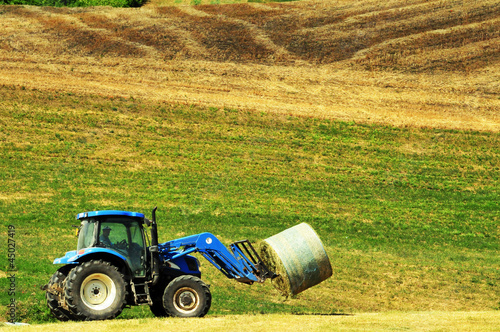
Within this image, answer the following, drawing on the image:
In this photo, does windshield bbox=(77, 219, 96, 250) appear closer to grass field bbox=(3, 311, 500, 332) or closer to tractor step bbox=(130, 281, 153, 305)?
tractor step bbox=(130, 281, 153, 305)

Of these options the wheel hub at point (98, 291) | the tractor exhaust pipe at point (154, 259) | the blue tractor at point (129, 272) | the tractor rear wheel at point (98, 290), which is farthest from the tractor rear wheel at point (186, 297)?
the wheel hub at point (98, 291)

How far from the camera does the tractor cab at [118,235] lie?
43.8ft

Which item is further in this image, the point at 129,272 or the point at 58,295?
the point at 129,272

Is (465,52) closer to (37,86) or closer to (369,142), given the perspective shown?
(369,142)

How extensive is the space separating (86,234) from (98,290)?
1347 mm

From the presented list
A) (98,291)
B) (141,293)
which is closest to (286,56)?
(141,293)

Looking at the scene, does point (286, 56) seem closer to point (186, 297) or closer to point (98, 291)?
point (186, 297)

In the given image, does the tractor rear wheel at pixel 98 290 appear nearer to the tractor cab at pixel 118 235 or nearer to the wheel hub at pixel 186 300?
the tractor cab at pixel 118 235

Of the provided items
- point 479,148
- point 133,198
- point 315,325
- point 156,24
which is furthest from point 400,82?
point 315,325

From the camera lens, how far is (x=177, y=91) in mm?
41938

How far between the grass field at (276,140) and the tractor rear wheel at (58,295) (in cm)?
197

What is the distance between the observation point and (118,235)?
1350cm

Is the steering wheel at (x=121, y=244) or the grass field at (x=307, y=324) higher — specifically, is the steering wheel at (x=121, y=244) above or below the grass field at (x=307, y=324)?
above

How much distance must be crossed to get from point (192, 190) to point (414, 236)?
10.9 meters
